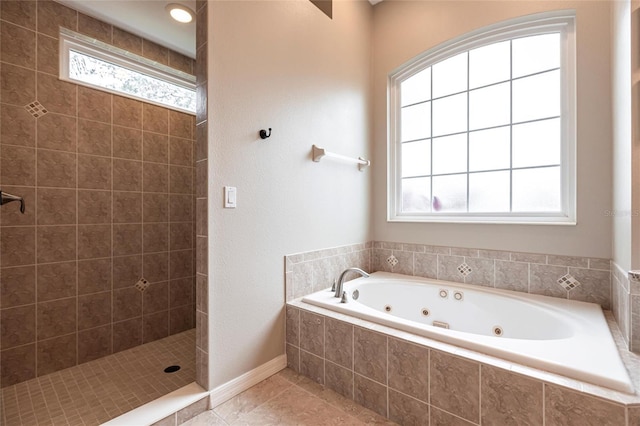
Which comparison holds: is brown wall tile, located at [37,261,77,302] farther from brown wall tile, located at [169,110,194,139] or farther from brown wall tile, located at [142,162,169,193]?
brown wall tile, located at [169,110,194,139]

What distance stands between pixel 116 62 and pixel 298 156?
1644 millimetres

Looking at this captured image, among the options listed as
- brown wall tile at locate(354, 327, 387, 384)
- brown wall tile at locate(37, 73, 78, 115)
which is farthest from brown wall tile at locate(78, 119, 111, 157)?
brown wall tile at locate(354, 327, 387, 384)

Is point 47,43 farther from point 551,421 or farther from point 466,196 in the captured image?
point 551,421

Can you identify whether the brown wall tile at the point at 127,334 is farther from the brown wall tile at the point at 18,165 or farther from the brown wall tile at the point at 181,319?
the brown wall tile at the point at 18,165

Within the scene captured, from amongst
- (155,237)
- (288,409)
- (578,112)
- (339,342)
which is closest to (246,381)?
(288,409)

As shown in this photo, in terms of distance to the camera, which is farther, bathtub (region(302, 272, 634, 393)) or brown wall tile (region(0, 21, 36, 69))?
brown wall tile (region(0, 21, 36, 69))

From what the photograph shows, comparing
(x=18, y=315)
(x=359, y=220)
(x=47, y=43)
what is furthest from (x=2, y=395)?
(x=359, y=220)

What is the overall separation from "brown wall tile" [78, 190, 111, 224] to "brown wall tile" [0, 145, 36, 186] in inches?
10.6

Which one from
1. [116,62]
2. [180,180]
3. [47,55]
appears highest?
[116,62]

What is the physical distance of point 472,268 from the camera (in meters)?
2.12

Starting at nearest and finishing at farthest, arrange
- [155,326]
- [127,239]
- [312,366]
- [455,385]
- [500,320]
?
[455,385] < [312,366] < [500,320] < [127,239] < [155,326]

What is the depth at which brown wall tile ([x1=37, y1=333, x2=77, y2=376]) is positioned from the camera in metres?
1.83

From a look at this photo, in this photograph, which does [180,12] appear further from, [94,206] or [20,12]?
[94,206]

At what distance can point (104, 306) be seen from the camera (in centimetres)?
211
